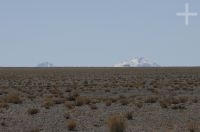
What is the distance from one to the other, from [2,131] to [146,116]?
729 centimetres

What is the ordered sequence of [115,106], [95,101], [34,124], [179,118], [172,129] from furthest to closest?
[95,101]
[115,106]
[179,118]
[34,124]
[172,129]

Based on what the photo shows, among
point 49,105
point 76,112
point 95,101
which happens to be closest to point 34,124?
point 76,112

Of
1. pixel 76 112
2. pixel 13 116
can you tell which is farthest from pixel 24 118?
pixel 76 112

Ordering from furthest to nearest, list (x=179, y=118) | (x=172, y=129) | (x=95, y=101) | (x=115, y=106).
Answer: (x=95, y=101) < (x=115, y=106) < (x=179, y=118) < (x=172, y=129)

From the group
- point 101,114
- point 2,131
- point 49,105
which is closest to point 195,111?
point 101,114

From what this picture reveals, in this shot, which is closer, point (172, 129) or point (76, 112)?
point (172, 129)

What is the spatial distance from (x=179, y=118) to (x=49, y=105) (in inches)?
355

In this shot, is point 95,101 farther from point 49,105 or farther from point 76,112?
point 76,112

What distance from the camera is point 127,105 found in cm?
2847

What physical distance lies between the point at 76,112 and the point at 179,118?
5424mm

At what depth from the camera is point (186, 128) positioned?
18609 mm

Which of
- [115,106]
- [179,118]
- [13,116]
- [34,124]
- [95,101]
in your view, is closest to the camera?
[34,124]

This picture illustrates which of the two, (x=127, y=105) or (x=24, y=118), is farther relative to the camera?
(x=127, y=105)

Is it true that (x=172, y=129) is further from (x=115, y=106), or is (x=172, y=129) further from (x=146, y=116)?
(x=115, y=106)
